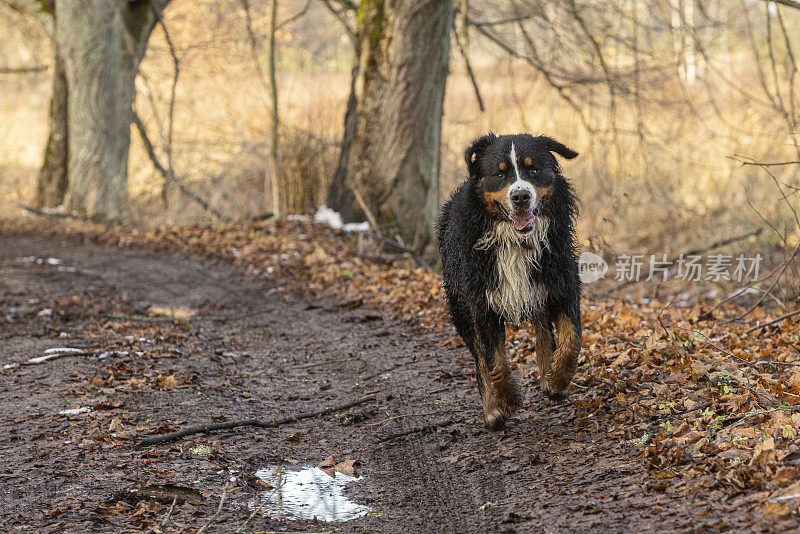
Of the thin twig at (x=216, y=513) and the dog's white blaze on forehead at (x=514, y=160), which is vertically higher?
the dog's white blaze on forehead at (x=514, y=160)

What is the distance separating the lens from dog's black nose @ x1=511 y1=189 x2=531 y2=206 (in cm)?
452

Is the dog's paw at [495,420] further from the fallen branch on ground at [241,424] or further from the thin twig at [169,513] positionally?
the thin twig at [169,513]

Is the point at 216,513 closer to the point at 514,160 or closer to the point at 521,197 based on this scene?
the point at 521,197

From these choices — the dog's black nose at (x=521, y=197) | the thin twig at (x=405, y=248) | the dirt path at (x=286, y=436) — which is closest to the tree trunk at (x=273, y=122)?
the thin twig at (x=405, y=248)

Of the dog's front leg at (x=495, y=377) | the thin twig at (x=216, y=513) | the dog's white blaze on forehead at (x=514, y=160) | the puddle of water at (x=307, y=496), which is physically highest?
the dog's white blaze on forehead at (x=514, y=160)

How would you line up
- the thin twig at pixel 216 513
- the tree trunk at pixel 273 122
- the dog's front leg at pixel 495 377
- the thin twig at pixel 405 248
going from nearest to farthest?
the thin twig at pixel 216 513
the dog's front leg at pixel 495 377
the thin twig at pixel 405 248
the tree trunk at pixel 273 122

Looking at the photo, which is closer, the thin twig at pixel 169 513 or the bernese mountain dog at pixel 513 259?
the thin twig at pixel 169 513

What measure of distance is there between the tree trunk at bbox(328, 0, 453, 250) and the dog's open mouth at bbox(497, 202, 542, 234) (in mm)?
7533

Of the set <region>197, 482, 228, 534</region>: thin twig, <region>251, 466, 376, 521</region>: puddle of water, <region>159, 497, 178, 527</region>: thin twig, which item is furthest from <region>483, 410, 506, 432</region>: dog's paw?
<region>159, 497, 178, 527</region>: thin twig

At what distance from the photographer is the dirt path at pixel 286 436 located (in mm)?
3785

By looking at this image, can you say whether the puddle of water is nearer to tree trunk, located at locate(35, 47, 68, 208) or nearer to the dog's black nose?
the dog's black nose

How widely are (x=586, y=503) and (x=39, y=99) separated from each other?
102 feet

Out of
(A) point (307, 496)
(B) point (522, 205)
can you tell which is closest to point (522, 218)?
(B) point (522, 205)

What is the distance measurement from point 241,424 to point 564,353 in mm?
2289
